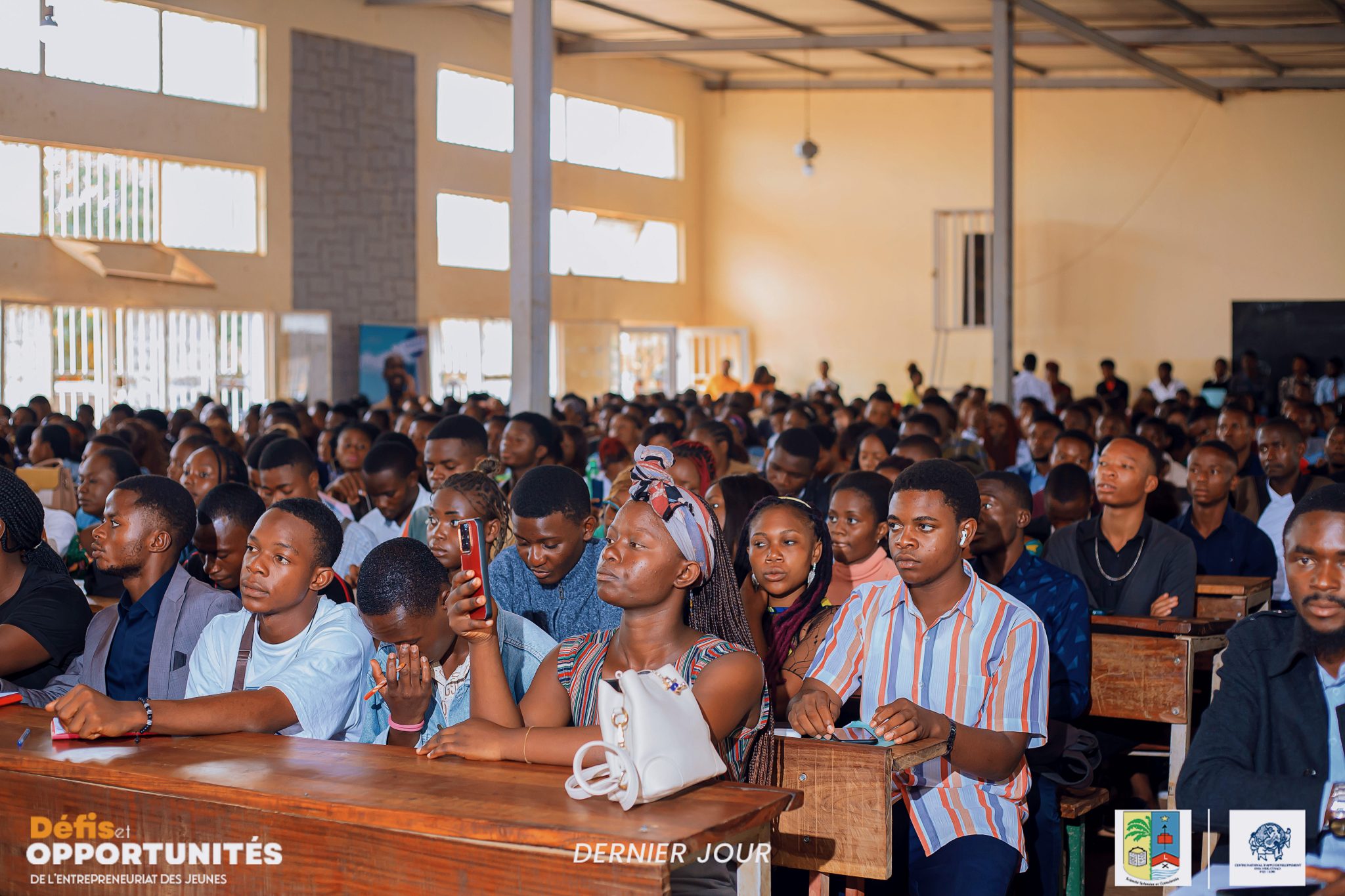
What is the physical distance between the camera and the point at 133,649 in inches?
142

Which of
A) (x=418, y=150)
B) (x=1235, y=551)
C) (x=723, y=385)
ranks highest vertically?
(x=418, y=150)

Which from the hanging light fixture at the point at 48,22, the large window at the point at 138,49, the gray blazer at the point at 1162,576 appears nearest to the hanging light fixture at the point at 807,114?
the large window at the point at 138,49

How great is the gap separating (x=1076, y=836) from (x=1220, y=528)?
7.57ft

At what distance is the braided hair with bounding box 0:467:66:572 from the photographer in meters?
3.71

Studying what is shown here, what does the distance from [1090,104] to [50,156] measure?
47.9 feet

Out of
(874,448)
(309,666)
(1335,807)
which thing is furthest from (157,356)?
(1335,807)

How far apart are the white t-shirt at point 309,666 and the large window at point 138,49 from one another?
11.8 m

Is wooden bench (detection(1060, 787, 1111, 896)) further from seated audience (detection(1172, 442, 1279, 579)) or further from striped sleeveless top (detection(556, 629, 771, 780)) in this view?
seated audience (detection(1172, 442, 1279, 579))

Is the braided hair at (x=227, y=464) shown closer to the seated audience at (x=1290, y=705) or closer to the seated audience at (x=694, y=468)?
the seated audience at (x=694, y=468)

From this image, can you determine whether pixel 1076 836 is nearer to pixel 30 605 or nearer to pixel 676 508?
pixel 676 508

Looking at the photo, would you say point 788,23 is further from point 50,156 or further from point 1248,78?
point 50,156

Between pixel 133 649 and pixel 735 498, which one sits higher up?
pixel 735 498

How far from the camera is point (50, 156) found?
14.1 metres

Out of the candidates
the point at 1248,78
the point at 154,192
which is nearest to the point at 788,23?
the point at 1248,78
